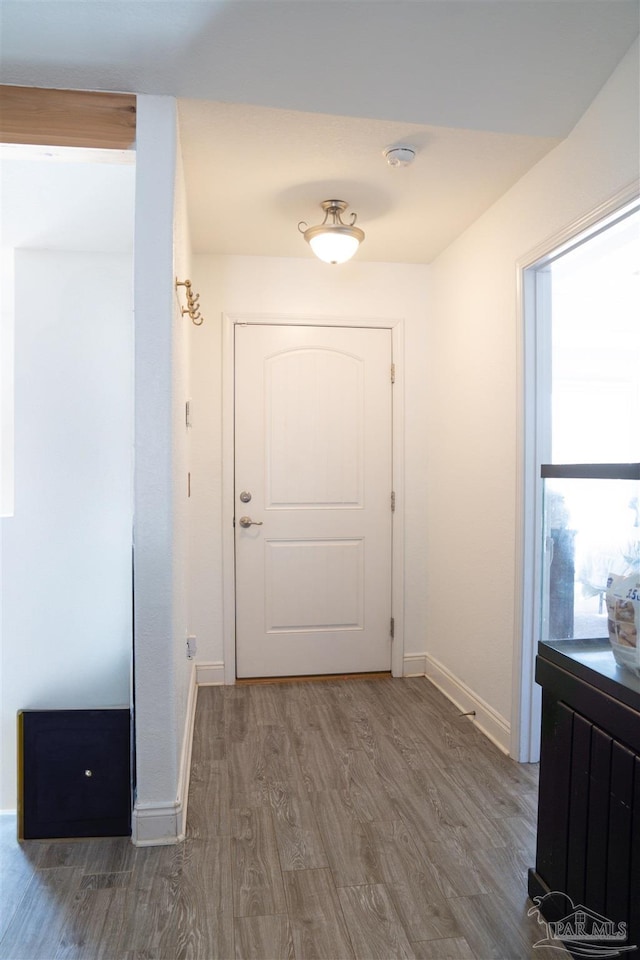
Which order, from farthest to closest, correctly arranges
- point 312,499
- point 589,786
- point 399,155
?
point 312,499, point 399,155, point 589,786

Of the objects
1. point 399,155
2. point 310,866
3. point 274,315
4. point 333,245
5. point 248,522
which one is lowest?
point 310,866

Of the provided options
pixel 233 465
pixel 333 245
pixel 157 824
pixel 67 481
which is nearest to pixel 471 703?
pixel 157 824

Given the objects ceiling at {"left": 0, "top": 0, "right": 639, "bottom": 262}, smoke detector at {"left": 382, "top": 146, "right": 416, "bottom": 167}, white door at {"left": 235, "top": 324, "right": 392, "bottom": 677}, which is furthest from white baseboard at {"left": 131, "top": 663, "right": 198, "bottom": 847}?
smoke detector at {"left": 382, "top": 146, "right": 416, "bottom": 167}

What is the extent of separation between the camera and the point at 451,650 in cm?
346

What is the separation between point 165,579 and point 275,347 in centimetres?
195

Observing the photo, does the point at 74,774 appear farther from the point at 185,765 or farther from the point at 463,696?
the point at 463,696

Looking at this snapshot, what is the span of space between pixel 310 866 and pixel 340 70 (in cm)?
252

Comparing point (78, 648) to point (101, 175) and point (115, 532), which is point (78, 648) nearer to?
point (115, 532)

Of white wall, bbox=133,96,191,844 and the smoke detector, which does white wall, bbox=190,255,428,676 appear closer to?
the smoke detector

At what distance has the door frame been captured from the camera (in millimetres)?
3623

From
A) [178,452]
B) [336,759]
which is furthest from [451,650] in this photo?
[178,452]

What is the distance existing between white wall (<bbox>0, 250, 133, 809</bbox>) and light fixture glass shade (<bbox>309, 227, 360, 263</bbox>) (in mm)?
925

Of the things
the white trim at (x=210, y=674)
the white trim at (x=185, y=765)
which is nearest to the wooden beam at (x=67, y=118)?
the white trim at (x=185, y=765)

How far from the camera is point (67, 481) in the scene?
8.55 ft
